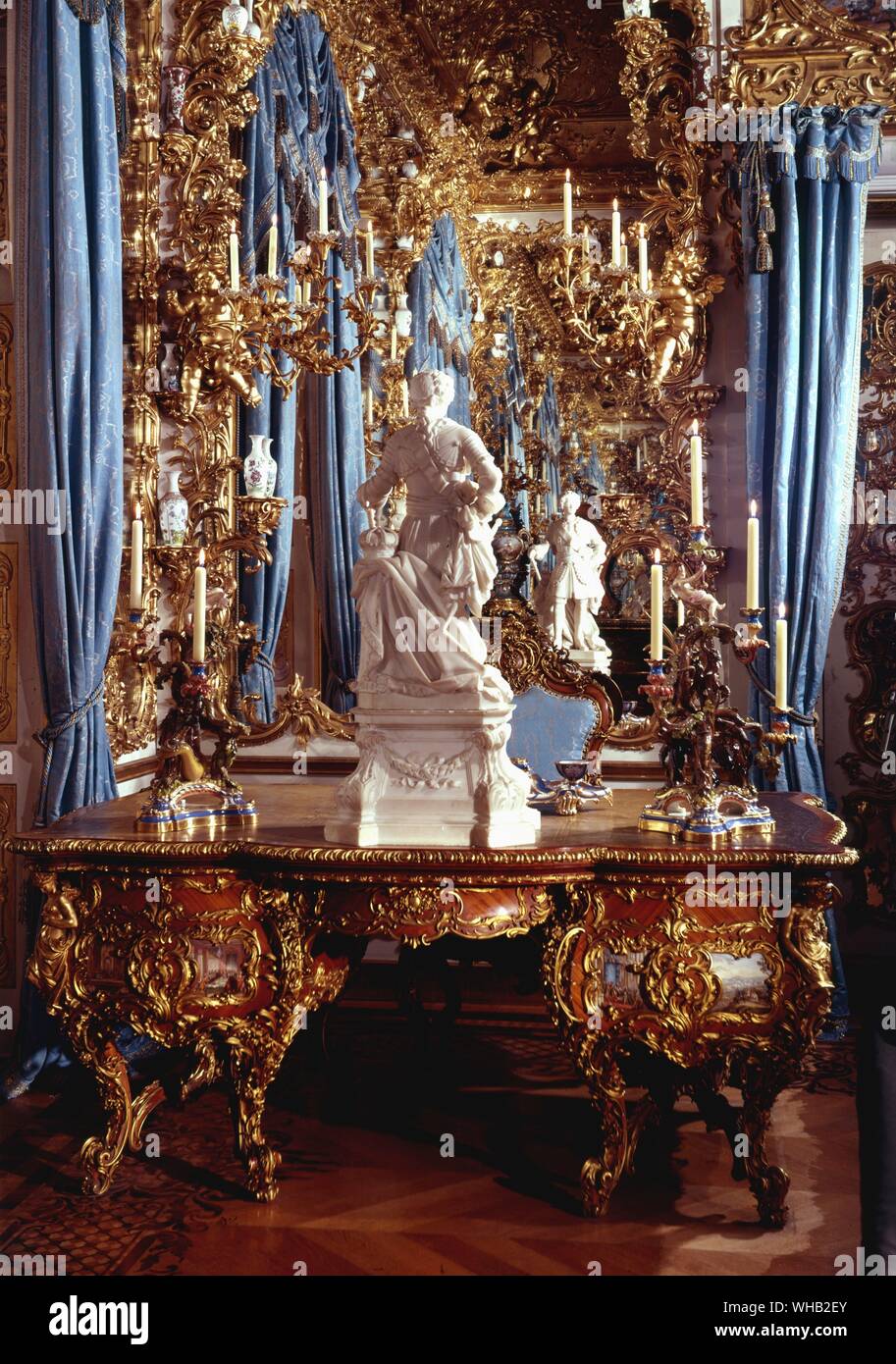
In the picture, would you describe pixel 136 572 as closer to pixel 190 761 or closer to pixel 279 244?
pixel 190 761

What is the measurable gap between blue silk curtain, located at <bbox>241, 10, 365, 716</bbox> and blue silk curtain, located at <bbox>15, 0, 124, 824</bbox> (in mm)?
1003

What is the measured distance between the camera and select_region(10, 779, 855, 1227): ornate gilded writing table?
10.8 feet

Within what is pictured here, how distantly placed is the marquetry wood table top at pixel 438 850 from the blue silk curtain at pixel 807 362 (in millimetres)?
1985

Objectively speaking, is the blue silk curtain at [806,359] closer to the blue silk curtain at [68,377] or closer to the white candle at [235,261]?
the white candle at [235,261]

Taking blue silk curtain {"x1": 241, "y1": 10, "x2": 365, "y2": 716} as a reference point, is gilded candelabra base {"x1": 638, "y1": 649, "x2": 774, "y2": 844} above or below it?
below

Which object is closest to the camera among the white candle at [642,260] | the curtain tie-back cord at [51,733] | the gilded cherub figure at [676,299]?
the curtain tie-back cord at [51,733]

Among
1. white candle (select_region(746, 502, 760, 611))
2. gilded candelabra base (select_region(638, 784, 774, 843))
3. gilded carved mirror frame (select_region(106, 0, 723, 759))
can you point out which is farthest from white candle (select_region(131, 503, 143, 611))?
white candle (select_region(746, 502, 760, 611))

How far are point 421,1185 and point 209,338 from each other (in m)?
3.41

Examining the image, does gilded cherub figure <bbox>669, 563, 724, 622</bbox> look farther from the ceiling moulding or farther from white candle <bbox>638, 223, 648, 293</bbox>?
the ceiling moulding

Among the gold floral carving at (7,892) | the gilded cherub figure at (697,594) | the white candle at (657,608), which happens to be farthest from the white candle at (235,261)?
the gilded cherub figure at (697,594)

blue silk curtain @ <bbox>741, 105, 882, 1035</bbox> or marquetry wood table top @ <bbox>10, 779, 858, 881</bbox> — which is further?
blue silk curtain @ <bbox>741, 105, 882, 1035</bbox>

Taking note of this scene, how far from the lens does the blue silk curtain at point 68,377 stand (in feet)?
14.4

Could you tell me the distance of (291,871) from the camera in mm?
3342
